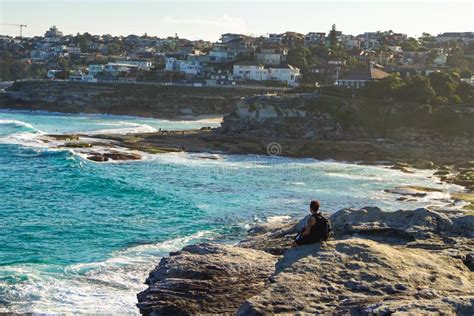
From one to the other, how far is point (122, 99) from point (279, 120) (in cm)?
4401

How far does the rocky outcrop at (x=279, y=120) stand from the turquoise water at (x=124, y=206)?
37.6 feet

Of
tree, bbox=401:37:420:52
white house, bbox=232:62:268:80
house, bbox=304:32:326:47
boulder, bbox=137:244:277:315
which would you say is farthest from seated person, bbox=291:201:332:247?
tree, bbox=401:37:420:52

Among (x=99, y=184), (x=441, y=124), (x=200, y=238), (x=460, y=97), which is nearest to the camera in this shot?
(x=200, y=238)

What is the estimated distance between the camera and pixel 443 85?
7262 cm

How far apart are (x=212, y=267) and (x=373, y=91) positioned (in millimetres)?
64873

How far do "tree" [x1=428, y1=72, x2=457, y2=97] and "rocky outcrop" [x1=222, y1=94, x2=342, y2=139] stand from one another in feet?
48.8

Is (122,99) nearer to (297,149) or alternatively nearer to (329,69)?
(329,69)

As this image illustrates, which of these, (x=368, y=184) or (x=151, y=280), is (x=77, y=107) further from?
(x=151, y=280)

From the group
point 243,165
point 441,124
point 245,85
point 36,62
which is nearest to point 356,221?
point 243,165

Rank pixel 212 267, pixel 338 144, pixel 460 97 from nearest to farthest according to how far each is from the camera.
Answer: pixel 212 267
pixel 338 144
pixel 460 97

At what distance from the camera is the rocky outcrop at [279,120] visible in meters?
66.5

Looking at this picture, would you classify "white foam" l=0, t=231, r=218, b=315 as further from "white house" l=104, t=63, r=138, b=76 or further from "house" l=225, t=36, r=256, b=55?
"house" l=225, t=36, r=256, b=55

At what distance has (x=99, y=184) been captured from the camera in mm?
39500

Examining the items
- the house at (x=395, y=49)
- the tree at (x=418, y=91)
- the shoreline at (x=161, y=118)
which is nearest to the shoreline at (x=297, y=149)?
the tree at (x=418, y=91)
